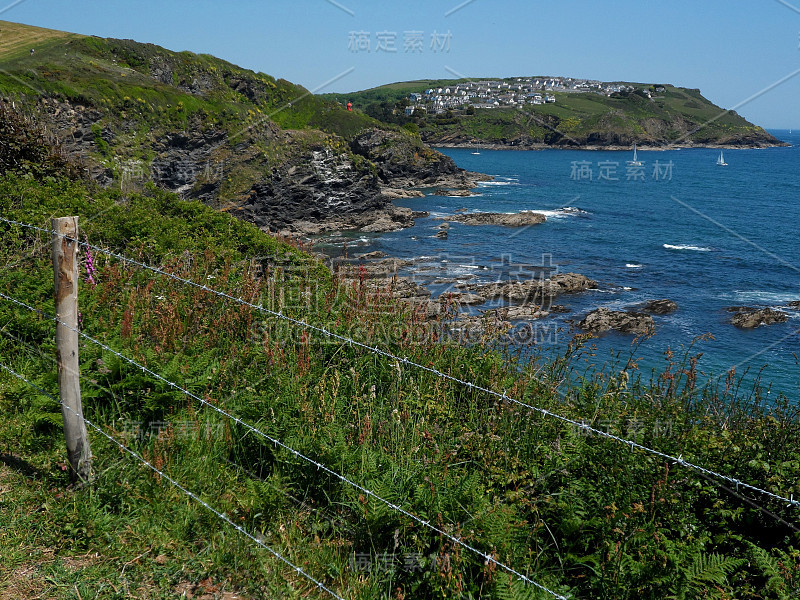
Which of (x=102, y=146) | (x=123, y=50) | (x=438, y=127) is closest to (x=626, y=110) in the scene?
(x=438, y=127)

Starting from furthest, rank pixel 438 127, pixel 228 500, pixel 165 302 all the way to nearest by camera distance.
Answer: pixel 438 127, pixel 165 302, pixel 228 500

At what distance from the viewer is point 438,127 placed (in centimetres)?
16475

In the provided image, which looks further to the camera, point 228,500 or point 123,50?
point 123,50

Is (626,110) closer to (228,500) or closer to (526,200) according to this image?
(526,200)

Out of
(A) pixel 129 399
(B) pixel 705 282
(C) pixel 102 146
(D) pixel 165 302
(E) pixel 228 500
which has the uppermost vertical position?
(C) pixel 102 146

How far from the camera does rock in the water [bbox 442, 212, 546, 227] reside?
54.6 meters

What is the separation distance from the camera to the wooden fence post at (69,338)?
4031 mm

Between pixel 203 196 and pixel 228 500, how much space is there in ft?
167

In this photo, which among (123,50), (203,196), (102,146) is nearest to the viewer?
(102,146)

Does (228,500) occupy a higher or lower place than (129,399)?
lower

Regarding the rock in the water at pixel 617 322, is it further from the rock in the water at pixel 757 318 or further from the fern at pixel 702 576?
the fern at pixel 702 576

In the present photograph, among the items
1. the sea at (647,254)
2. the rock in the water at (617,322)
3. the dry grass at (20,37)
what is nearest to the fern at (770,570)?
the sea at (647,254)

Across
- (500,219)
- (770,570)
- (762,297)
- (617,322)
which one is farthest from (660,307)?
(770,570)

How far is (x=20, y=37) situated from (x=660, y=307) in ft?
216
